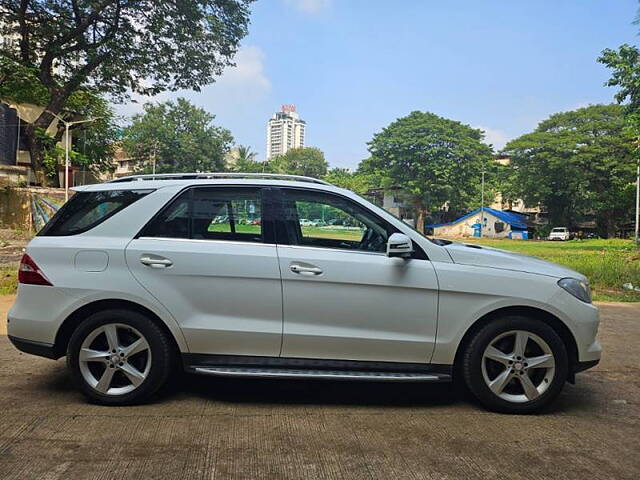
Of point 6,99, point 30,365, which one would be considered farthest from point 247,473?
point 6,99

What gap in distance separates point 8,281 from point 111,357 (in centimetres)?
754

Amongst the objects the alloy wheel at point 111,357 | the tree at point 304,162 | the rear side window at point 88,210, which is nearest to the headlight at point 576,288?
the alloy wheel at point 111,357

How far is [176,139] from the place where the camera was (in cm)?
5181

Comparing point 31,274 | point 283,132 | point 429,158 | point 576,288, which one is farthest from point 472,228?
point 283,132

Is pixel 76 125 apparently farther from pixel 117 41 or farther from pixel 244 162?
pixel 244 162

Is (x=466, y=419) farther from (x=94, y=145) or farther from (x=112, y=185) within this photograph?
(x=94, y=145)

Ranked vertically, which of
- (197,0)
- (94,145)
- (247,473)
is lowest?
(247,473)

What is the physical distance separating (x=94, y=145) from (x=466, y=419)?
119 feet

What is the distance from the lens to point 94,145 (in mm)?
35156

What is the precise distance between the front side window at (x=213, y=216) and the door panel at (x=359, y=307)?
0.45m

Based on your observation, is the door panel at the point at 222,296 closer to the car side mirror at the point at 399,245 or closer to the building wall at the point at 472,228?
the car side mirror at the point at 399,245

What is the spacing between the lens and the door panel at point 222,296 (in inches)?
145

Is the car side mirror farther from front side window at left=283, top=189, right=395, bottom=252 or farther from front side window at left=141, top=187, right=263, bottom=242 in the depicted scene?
front side window at left=141, top=187, right=263, bottom=242

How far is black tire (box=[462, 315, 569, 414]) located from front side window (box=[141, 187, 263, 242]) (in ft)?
5.76
